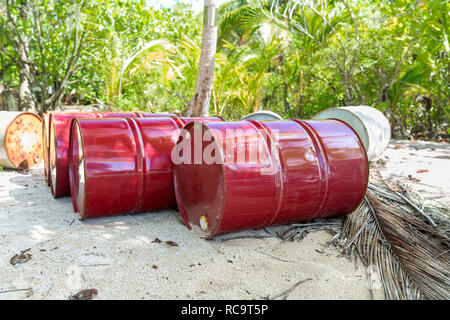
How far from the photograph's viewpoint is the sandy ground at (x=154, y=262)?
7.52 feet

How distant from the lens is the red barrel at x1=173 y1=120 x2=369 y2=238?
273 centimetres

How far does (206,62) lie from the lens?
6156 millimetres

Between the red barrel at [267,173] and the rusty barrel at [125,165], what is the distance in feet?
0.77

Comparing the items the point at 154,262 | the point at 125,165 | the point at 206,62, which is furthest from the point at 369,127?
the point at 154,262

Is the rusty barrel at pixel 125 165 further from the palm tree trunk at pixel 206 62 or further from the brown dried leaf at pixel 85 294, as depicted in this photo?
the palm tree trunk at pixel 206 62

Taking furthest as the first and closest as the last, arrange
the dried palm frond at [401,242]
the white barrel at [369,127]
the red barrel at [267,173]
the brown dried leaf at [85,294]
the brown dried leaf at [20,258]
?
1. the white barrel at [369,127]
2. the red barrel at [267,173]
3. the brown dried leaf at [20,258]
4. the dried palm frond at [401,242]
5. the brown dried leaf at [85,294]

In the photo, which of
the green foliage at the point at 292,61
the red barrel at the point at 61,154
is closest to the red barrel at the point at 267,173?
the red barrel at the point at 61,154

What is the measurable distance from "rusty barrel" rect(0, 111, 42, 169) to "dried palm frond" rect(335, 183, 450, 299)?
4750 millimetres

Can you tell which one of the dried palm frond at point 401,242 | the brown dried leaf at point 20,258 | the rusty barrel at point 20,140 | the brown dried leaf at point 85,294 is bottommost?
the brown dried leaf at point 85,294

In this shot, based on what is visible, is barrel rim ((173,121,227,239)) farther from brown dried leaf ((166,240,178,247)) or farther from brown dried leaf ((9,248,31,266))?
brown dried leaf ((9,248,31,266))

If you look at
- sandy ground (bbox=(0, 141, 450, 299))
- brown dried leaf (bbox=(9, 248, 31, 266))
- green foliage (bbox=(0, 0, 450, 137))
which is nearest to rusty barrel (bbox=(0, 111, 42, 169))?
sandy ground (bbox=(0, 141, 450, 299))
